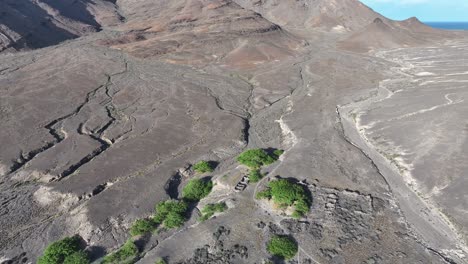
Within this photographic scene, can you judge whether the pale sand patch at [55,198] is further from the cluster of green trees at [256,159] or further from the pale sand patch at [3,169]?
the cluster of green trees at [256,159]

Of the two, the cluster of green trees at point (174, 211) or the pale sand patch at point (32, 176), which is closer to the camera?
the cluster of green trees at point (174, 211)

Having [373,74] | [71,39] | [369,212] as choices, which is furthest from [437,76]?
[71,39]

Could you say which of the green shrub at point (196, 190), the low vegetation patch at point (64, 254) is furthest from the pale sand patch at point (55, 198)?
the green shrub at point (196, 190)

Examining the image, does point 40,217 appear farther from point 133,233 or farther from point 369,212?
point 369,212

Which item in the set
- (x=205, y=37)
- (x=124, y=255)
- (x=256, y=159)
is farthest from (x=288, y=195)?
(x=205, y=37)

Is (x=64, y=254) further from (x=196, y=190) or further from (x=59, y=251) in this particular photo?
(x=196, y=190)

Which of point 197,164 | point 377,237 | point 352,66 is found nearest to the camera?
point 377,237

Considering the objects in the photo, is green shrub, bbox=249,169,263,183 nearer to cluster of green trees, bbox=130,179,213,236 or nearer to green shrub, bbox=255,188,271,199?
green shrub, bbox=255,188,271,199
